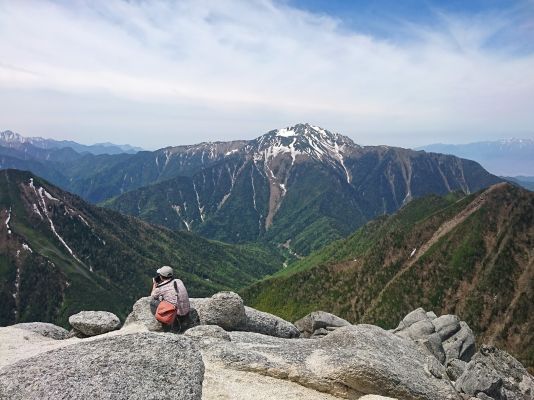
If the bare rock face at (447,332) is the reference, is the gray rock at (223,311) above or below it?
above

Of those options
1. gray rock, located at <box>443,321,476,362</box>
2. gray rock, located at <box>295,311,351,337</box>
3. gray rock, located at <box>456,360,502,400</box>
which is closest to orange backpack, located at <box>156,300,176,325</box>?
gray rock, located at <box>456,360,502,400</box>

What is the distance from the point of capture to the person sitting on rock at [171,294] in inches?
1391

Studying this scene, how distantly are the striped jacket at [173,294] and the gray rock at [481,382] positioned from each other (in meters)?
24.1

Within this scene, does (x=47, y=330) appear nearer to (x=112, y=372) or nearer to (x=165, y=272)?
(x=165, y=272)

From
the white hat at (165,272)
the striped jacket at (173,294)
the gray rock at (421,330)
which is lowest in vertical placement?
the gray rock at (421,330)

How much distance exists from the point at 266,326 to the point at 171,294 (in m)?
13.3

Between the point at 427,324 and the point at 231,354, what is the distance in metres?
52.9

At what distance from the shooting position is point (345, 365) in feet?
96.5

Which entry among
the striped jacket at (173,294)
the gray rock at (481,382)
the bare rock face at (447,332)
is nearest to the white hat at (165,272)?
the striped jacket at (173,294)

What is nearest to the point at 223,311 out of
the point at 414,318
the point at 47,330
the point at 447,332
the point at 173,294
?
the point at 173,294

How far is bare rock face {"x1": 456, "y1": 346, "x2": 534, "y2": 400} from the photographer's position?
37.6 meters

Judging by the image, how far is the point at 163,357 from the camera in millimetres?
25422

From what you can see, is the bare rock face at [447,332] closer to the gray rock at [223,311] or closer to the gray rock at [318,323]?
the gray rock at [318,323]

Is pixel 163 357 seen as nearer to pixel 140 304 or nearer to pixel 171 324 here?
pixel 171 324
